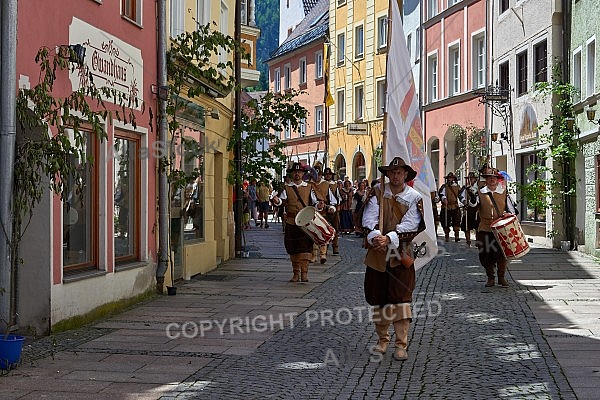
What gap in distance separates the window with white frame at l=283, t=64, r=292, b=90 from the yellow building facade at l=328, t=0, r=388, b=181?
310 inches

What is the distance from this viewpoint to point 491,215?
14.1 meters

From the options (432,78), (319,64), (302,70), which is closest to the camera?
(432,78)

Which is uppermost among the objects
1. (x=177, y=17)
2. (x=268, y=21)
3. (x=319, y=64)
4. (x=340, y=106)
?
(x=268, y=21)

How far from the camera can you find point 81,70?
405 inches

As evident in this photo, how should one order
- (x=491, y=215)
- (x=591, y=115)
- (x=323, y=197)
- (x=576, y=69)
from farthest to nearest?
(x=576, y=69) < (x=591, y=115) < (x=323, y=197) < (x=491, y=215)

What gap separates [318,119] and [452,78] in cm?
1977

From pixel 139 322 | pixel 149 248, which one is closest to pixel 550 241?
pixel 149 248

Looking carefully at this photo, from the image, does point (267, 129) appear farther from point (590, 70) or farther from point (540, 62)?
point (540, 62)

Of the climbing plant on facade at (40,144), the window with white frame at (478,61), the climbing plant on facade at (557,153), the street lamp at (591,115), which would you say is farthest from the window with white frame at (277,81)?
the climbing plant on facade at (40,144)

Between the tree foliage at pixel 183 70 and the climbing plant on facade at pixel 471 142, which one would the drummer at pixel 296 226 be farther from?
the climbing plant on facade at pixel 471 142

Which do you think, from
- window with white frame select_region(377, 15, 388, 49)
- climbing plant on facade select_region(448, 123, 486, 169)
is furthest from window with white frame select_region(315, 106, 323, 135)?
climbing plant on facade select_region(448, 123, 486, 169)

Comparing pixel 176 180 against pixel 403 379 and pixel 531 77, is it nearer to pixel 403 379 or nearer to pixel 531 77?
pixel 403 379

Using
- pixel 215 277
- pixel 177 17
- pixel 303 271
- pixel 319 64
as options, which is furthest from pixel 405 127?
pixel 319 64

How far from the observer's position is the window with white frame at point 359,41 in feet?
149
